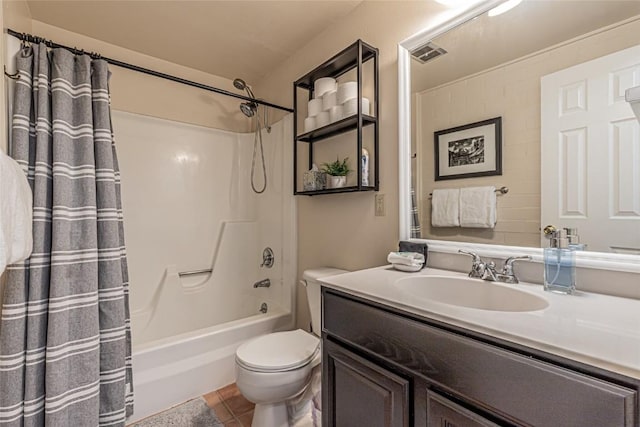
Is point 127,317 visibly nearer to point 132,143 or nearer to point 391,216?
point 132,143

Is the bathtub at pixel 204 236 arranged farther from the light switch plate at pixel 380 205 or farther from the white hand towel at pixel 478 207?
the white hand towel at pixel 478 207

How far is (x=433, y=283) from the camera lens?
112cm

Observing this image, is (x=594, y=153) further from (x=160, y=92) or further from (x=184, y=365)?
(x=160, y=92)

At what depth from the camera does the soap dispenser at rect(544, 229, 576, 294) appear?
2.86 feet

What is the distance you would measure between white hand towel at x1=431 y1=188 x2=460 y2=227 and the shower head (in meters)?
1.53

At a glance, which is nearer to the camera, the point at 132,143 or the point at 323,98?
the point at 323,98

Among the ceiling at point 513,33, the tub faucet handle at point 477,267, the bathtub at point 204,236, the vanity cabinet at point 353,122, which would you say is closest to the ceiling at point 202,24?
the vanity cabinet at point 353,122

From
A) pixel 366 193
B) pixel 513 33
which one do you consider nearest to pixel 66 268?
pixel 366 193

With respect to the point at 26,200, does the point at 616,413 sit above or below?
below

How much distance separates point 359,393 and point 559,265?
733mm

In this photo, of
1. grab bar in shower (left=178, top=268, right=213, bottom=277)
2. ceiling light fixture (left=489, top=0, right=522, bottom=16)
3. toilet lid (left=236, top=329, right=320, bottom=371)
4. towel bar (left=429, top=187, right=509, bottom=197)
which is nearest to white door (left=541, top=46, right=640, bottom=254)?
towel bar (left=429, top=187, right=509, bottom=197)

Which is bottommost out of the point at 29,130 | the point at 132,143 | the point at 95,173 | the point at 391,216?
the point at 391,216

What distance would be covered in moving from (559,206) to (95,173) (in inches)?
72.9

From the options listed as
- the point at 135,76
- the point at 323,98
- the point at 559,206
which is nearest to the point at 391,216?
the point at 559,206
